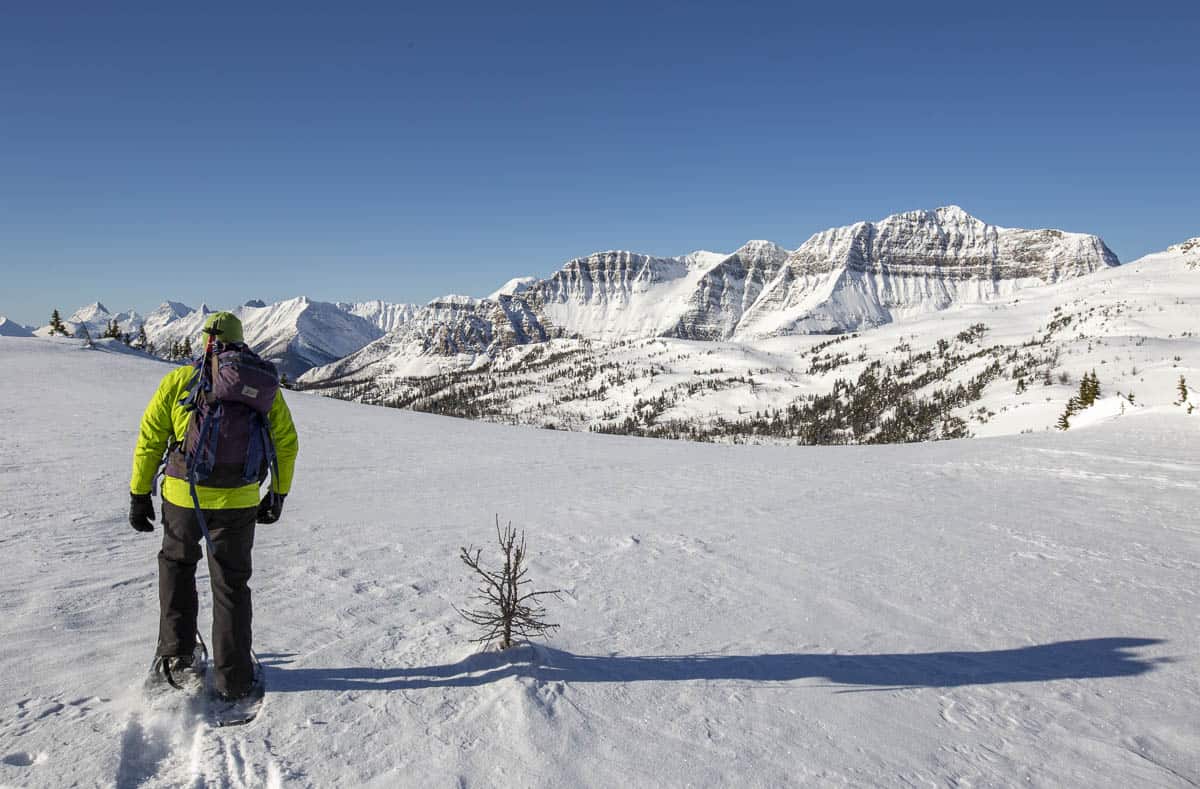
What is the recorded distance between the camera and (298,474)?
1306 centimetres

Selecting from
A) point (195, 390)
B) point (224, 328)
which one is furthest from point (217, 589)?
point (224, 328)

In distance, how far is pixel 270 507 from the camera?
474cm

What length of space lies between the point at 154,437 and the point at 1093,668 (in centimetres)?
792

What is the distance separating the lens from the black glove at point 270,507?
462 centimetres

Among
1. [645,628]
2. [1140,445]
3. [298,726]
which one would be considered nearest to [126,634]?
[298,726]

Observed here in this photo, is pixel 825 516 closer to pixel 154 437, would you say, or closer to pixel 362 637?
pixel 362 637

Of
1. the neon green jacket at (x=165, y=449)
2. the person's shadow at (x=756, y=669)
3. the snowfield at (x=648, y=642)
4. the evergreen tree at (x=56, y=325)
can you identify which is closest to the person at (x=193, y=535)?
the neon green jacket at (x=165, y=449)

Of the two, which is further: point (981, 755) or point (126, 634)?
point (126, 634)

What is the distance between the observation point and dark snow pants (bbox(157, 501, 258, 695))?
4082 mm

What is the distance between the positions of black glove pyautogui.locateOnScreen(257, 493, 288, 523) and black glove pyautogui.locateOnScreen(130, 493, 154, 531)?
696 millimetres

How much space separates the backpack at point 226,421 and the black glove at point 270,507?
0.32m

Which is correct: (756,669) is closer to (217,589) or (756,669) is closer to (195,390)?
(217,589)

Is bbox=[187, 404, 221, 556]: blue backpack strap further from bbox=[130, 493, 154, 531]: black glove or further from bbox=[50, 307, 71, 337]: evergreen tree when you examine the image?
bbox=[50, 307, 71, 337]: evergreen tree

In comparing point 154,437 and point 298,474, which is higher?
point 154,437
